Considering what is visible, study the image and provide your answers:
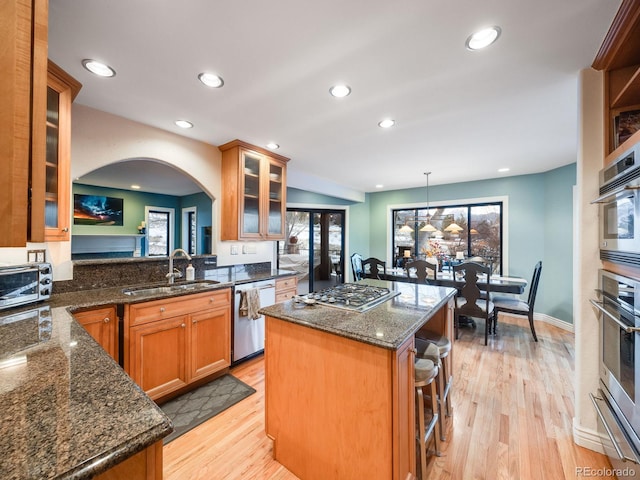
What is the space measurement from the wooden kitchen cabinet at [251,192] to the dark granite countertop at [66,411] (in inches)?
78.1

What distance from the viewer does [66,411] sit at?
680 millimetres

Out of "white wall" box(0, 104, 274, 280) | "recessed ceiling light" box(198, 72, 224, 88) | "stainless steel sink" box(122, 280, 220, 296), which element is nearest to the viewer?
"recessed ceiling light" box(198, 72, 224, 88)

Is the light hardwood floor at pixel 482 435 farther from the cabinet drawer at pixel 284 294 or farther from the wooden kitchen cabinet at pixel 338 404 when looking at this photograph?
the cabinet drawer at pixel 284 294

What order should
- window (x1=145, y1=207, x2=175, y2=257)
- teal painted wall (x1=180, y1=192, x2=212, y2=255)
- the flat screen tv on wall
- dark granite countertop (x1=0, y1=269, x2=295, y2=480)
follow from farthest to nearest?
window (x1=145, y1=207, x2=175, y2=257) → teal painted wall (x1=180, y1=192, x2=212, y2=255) → the flat screen tv on wall → dark granite countertop (x1=0, y1=269, x2=295, y2=480)

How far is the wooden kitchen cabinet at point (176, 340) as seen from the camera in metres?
1.95

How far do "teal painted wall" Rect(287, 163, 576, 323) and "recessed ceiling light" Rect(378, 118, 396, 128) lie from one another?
10.2 ft

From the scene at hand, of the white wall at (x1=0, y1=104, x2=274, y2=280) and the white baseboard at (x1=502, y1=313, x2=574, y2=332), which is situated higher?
the white wall at (x1=0, y1=104, x2=274, y2=280)

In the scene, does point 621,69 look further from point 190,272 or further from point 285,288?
point 190,272

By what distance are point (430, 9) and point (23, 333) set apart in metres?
2.49

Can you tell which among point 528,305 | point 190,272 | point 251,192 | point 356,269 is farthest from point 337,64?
point 528,305

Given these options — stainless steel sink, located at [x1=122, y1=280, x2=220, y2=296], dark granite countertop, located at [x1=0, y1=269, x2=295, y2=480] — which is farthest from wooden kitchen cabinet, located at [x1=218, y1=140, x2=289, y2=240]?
dark granite countertop, located at [x1=0, y1=269, x2=295, y2=480]

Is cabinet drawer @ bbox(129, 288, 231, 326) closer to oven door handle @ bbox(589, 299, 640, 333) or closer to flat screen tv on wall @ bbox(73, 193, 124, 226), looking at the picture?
oven door handle @ bbox(589, 299, 640, 333)


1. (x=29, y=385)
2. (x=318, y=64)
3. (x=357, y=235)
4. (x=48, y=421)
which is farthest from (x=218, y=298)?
(x=357, y=235)

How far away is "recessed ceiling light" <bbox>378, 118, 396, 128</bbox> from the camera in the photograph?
242 cm
